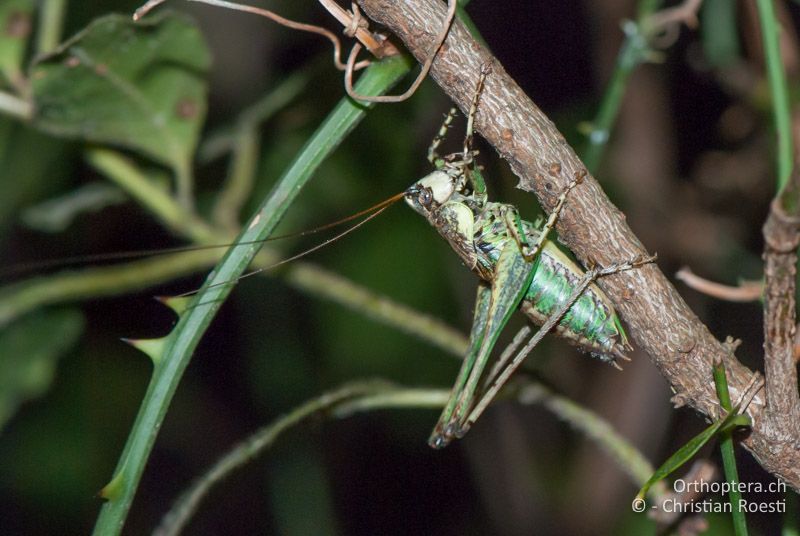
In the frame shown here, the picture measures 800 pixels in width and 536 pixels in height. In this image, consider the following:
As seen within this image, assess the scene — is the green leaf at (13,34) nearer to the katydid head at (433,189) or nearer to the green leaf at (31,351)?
the green leaf at (31,351)

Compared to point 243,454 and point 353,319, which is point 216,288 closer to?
point 243,454

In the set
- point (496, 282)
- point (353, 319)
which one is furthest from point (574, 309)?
point (353, 319)

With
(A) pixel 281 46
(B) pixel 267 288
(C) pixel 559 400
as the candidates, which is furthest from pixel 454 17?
(A) pixel 281 46

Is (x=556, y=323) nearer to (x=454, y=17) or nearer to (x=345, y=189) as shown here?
(x=454, y=17)

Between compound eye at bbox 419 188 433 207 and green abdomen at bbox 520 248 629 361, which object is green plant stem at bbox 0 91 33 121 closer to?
compound eye at bbox 419 188 433 207

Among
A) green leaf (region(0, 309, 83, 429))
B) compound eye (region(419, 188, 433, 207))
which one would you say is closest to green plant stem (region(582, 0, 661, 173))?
compound eye (region(419, 188, 433, 207))

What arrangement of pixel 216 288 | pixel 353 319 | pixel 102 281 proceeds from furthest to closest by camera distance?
pixel 353 319
pixel 102 281
pixel 216 288
